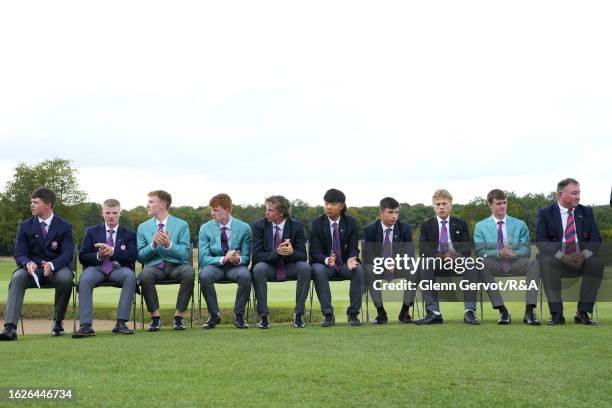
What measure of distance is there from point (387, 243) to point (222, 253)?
2158 millimetres

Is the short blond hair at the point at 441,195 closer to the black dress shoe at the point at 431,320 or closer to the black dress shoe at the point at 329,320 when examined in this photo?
the black dress shoe at the point at 431,320

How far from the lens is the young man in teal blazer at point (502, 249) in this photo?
9.59 metres

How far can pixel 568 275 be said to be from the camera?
9.57 metres

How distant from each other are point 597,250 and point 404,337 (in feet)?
11.1

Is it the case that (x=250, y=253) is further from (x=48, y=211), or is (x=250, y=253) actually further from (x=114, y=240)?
(x=48, y=211)

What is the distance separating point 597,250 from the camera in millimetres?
9578

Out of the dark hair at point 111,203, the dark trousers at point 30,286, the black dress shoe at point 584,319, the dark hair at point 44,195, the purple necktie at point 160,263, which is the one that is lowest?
the black dress shoe at point 584,319

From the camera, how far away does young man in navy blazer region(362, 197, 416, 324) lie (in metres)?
9.80

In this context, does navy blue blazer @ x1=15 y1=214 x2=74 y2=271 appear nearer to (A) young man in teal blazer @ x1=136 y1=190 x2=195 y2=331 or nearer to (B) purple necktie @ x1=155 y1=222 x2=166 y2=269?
(A) young man in teal blazer @ x1=136 y1=190 x2=195 y2=331

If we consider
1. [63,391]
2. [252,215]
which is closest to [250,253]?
[63,391]

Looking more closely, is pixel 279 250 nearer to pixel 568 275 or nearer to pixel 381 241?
pixel 381 241

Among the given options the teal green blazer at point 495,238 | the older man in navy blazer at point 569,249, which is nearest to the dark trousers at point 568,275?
the older man in navy blazer at point 569,249

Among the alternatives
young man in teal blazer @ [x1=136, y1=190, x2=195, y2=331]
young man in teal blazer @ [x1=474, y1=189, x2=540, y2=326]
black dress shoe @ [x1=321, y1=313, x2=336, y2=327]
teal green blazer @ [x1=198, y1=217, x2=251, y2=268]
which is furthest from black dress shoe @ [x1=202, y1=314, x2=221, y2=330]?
young man in teal blazer @ [x1=474, y1=189, x2=540, y2=326]

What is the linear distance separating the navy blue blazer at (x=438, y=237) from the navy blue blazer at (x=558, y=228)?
91cm
